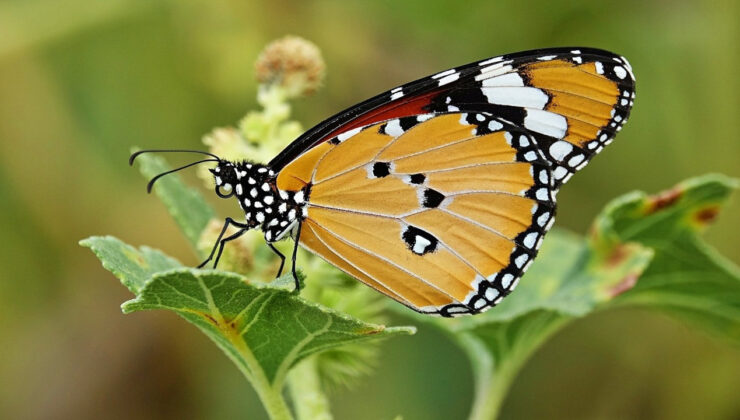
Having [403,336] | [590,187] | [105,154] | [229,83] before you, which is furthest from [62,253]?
[590,187]

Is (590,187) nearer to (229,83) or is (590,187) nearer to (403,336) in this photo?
(403,336)

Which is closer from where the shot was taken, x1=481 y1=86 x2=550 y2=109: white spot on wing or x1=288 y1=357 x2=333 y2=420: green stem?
x1=288 y1=357 x2=333 y2=420: green stem

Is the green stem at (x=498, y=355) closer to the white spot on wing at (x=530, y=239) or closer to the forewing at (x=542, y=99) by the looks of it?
the white spot on wing at (x=530, y=239)

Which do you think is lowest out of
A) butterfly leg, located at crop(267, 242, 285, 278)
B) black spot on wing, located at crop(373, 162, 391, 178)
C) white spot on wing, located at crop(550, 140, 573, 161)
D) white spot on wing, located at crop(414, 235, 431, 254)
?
white spot on wing, located at crop(414, 235, 431, 254)

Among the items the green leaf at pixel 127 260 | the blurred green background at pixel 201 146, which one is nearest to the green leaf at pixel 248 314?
the green leaf at pixel 127 260

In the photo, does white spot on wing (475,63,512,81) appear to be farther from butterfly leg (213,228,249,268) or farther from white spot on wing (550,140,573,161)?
butterfly leg (213,228,249,268)

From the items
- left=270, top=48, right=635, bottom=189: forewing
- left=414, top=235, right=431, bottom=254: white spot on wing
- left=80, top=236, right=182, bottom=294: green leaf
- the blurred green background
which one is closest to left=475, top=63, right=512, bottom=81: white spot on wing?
left=270, top=48, right=635, bottom=189: forewing

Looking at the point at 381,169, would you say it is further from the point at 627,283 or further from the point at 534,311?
the point at 627,283
